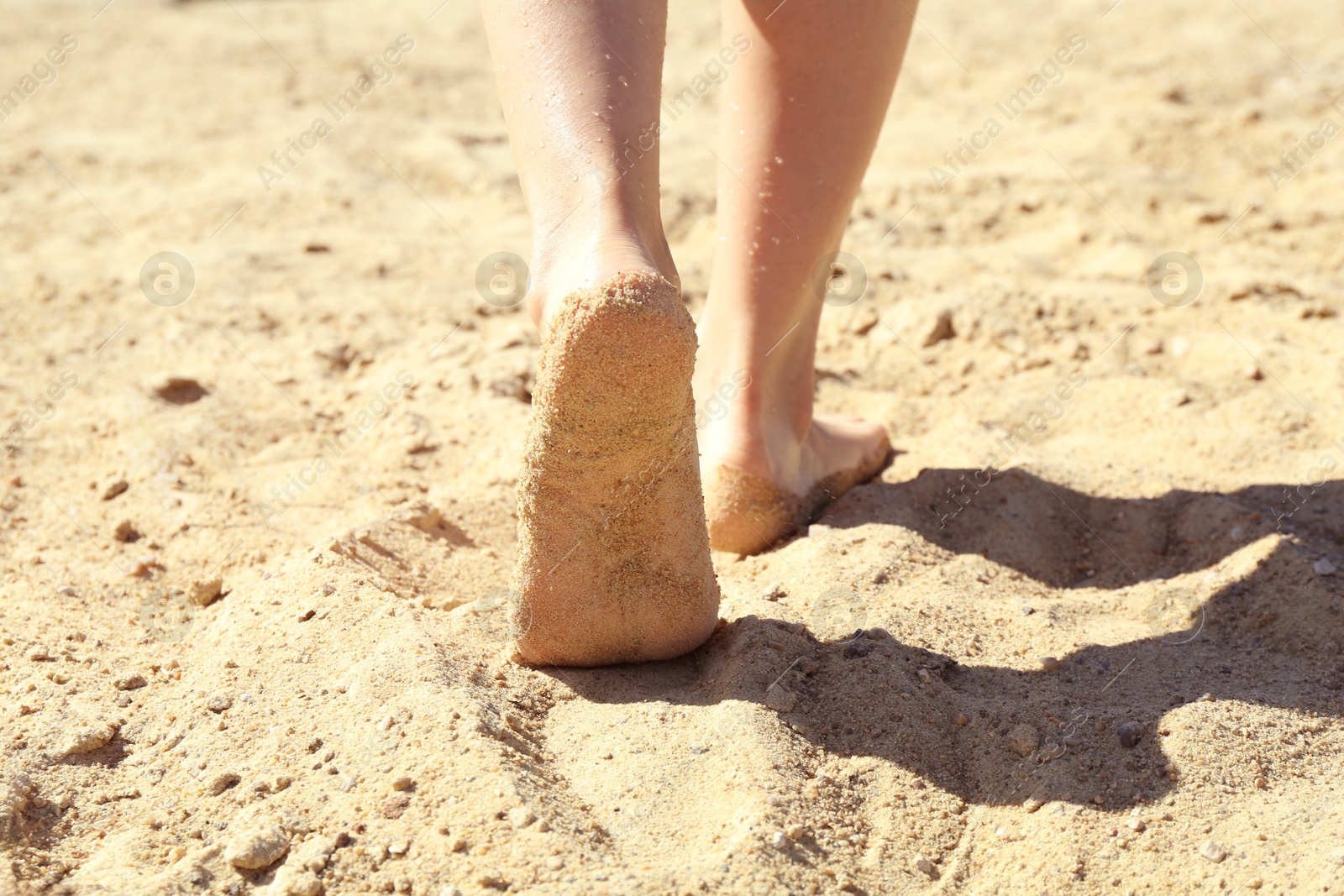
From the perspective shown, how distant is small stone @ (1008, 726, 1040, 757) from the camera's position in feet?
4.00

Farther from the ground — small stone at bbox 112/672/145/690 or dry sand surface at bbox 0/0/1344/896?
small stone at bbox 112/672/145/690

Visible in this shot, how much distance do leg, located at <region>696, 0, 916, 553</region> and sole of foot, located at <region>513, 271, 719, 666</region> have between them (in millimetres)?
352

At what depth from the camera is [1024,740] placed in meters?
1.22

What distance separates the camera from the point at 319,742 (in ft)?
3.88

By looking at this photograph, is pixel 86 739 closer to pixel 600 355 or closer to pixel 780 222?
pixel 600 355

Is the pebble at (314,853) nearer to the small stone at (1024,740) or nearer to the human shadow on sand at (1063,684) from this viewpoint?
the human shadow on sand at (1063,684)

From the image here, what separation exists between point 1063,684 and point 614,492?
1.98 ft

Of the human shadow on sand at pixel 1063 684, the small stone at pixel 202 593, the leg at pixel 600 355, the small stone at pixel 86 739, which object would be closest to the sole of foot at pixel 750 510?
the human shadow on sand at pixel 1063 684

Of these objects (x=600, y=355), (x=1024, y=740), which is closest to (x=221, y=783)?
(x=600, y=355)

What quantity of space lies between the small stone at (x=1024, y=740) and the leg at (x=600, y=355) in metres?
0.38

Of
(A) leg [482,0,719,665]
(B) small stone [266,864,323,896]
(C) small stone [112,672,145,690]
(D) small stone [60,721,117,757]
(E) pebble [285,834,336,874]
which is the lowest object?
(C) small stone [112,672,145,690]

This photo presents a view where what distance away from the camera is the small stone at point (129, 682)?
4.40ft

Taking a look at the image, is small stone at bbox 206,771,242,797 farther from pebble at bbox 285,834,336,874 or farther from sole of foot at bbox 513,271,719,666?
sole of foot at bbox 513,271,719,666

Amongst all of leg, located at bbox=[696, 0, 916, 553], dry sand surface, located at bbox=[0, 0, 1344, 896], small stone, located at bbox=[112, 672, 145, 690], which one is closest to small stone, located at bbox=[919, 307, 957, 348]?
dry sand surface, located at bbox=[0, 0, 1344, 896]
